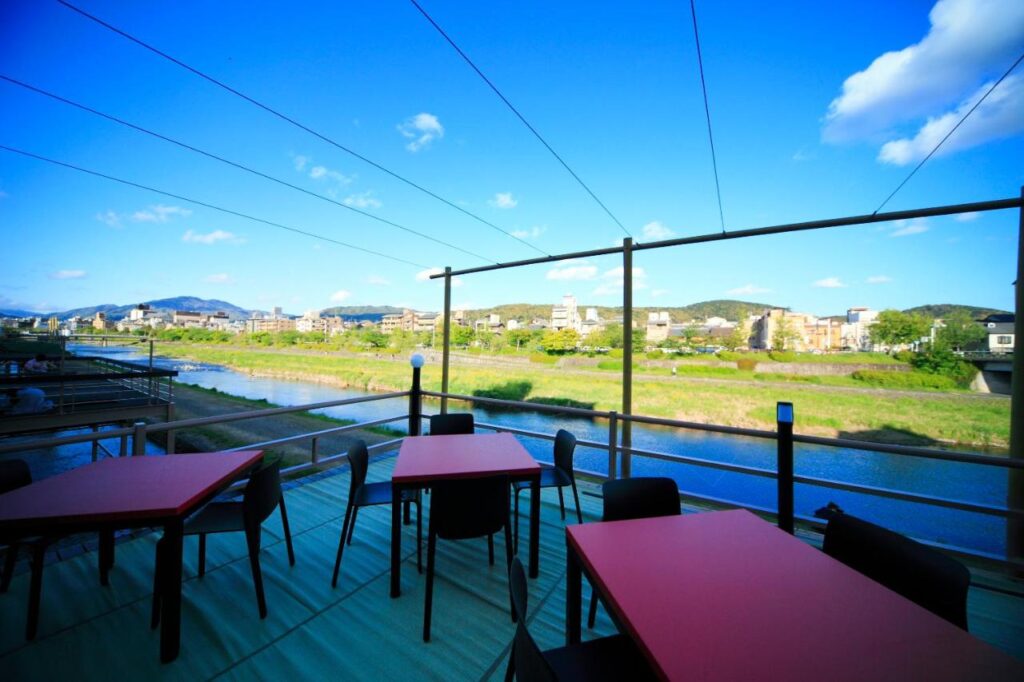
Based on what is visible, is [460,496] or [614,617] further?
[460,496]

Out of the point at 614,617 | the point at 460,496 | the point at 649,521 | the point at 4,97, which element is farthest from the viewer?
the point at 4,97

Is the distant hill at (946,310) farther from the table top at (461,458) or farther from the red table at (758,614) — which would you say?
the table top at (461,458)

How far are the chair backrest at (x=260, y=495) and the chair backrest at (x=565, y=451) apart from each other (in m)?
1.80

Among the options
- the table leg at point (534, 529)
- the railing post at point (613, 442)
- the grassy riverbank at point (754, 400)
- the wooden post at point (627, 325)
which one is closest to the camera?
the table leg at point (534, 529)

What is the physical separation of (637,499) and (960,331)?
7.75 meters

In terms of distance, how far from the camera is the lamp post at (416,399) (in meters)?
3.76

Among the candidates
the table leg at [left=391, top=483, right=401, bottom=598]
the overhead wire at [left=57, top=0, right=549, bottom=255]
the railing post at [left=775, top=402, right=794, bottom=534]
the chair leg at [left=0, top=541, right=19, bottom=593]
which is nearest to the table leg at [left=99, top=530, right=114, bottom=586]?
the chair leg at [left=0, top=541, right=19, bottom=593]

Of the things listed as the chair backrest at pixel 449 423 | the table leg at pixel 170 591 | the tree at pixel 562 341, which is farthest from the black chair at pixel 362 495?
the tree at pixel 562 341

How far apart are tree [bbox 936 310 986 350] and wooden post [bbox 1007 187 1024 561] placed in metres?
3.92

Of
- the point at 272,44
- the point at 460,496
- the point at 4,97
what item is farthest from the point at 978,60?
the point at 4,97

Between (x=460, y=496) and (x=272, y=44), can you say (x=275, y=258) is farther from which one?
(x=460, y=496)

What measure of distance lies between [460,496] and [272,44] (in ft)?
16.5

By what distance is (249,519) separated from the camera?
64.1 inches

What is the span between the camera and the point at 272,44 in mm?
3812
